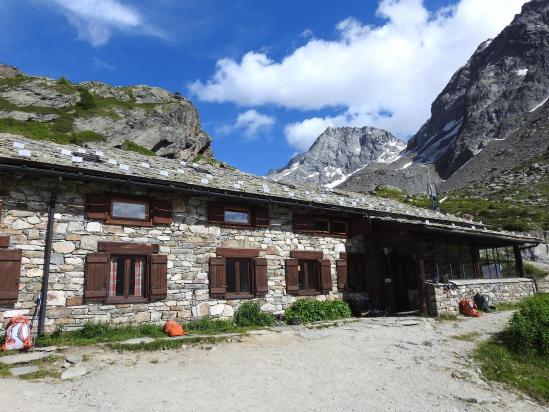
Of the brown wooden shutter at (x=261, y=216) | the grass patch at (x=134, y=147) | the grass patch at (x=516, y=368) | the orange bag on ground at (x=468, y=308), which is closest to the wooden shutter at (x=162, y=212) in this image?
the brown wooden shutter at (x=261, y=216)

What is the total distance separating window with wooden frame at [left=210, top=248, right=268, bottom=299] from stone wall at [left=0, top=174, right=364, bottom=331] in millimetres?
235

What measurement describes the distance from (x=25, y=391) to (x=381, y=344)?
811cm

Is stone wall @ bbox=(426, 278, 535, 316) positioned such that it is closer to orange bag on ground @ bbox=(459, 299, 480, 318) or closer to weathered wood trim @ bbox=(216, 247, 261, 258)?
orange bag on ground @ bbox=(459, 299, 480, 318)

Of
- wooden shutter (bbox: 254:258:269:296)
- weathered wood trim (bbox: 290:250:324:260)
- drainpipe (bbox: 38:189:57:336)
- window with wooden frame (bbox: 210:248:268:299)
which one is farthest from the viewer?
weathered wood trim (bbox: 290:250:324:260)

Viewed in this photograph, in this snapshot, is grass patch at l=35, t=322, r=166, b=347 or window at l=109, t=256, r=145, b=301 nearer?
grass patch at l=35, t=322, r=166, b=347

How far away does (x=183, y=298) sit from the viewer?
41.3 ft

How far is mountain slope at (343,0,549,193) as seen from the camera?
118 metres

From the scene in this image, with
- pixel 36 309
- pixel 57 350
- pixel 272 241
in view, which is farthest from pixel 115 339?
pixel 272 241

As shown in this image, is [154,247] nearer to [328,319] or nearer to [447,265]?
[328,319]

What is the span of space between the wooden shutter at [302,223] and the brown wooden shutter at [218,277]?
3.51m

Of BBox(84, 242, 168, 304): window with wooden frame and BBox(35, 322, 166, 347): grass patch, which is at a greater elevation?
BBox(84, 242, 168, 304): window with wooden frame

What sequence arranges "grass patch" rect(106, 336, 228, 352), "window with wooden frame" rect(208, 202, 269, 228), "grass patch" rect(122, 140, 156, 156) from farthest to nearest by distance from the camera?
"grass patch" rect(122, 140, 156, 156) < "window with wooden frame" rect(208, 202, 269, 228) < "grass patch" rect(106, 336, 228, 352)

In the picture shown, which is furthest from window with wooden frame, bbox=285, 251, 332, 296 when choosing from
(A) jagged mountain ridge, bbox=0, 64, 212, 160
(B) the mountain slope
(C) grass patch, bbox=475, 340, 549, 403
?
(B) the mountain slope

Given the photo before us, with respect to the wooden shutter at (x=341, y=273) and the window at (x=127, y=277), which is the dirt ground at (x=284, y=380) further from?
the wooden shutter at (x=341, y=273)
